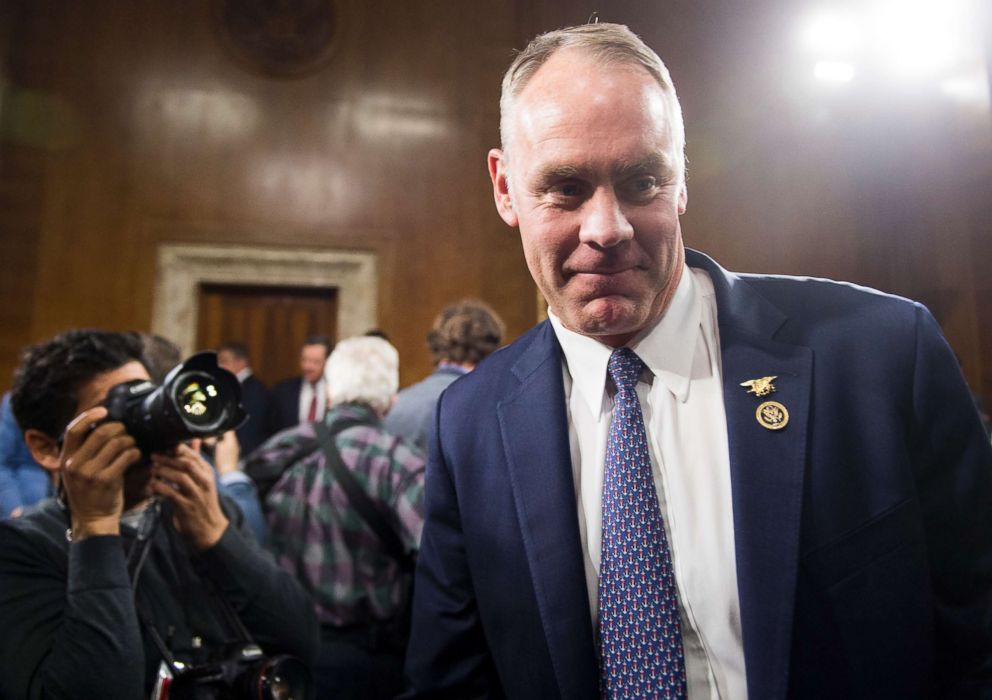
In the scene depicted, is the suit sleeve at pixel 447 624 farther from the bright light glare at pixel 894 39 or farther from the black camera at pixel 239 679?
the bright light glare at pixel 894 39

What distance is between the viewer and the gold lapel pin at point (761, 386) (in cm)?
90

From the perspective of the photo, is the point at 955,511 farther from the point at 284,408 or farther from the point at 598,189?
the point at 284,408

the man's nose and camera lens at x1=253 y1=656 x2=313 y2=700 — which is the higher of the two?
the man's nose

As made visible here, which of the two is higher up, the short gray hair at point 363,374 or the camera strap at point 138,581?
the short gray hair at point 363,374

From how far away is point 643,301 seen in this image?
0.90 m

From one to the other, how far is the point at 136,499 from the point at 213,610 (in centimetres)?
26

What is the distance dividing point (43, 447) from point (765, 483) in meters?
Result: 1.25

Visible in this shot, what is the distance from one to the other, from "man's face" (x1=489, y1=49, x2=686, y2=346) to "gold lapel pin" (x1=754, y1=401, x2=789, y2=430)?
18 cm

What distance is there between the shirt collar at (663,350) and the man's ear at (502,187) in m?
0.19

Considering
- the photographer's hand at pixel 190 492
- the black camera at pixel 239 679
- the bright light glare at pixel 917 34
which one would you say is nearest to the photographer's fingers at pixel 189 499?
the photographer's hand at pixel 190 492

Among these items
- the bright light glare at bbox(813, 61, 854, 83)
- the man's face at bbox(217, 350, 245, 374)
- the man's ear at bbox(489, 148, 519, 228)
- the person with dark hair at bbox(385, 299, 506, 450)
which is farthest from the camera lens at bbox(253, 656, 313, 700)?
the man's face at bbox(217, 350, 245, 374)

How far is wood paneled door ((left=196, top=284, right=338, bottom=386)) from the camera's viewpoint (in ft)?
18.4

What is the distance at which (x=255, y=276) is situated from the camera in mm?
5461

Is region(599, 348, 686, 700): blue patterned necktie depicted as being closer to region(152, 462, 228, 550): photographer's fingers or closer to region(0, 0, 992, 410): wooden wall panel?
region(152, 462, 228, 550): photographer's fingers
